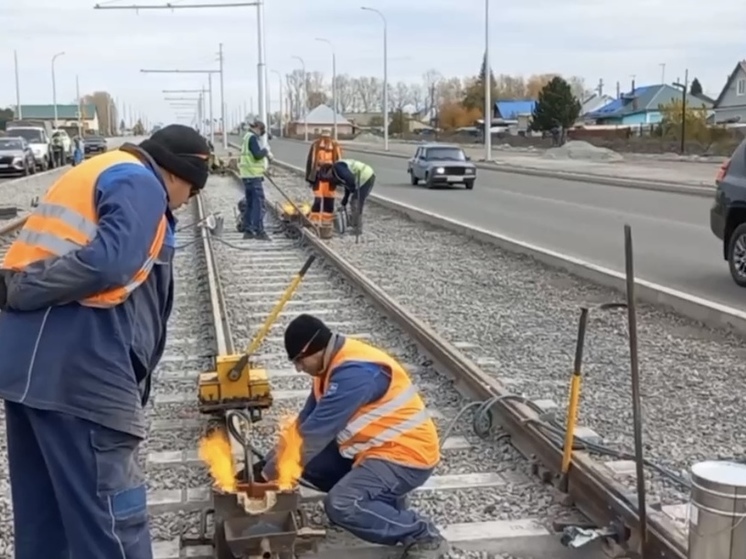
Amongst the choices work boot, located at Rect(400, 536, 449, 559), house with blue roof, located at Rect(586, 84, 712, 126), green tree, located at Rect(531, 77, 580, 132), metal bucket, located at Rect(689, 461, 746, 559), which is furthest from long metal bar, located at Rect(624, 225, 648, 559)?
house with blue roof, located at Rect(586, 84, 712, 126)

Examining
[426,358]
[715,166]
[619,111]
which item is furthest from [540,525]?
[619,111]

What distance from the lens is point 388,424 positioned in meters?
4.80

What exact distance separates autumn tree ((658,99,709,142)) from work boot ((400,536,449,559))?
60.8 m

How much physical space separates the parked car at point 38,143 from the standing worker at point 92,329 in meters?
44.8

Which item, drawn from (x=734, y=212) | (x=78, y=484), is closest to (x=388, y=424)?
(x=78, y=484)

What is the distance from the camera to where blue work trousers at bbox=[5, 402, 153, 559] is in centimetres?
326

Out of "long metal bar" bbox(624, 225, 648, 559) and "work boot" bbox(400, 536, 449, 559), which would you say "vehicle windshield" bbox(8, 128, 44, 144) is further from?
"long metal bar" bbox(624, 225, 648, 559)

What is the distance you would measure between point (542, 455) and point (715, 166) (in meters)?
41.8

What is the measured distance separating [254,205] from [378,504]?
12629 millimetres

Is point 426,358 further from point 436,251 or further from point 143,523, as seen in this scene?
point 436,251

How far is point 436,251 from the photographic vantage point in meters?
16.0

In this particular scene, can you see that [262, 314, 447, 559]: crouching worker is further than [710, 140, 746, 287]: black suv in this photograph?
No

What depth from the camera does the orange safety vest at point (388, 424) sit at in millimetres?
4766

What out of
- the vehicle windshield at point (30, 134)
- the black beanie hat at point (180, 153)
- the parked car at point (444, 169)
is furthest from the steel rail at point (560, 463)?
the vehicle windshield at point (30, 134)
